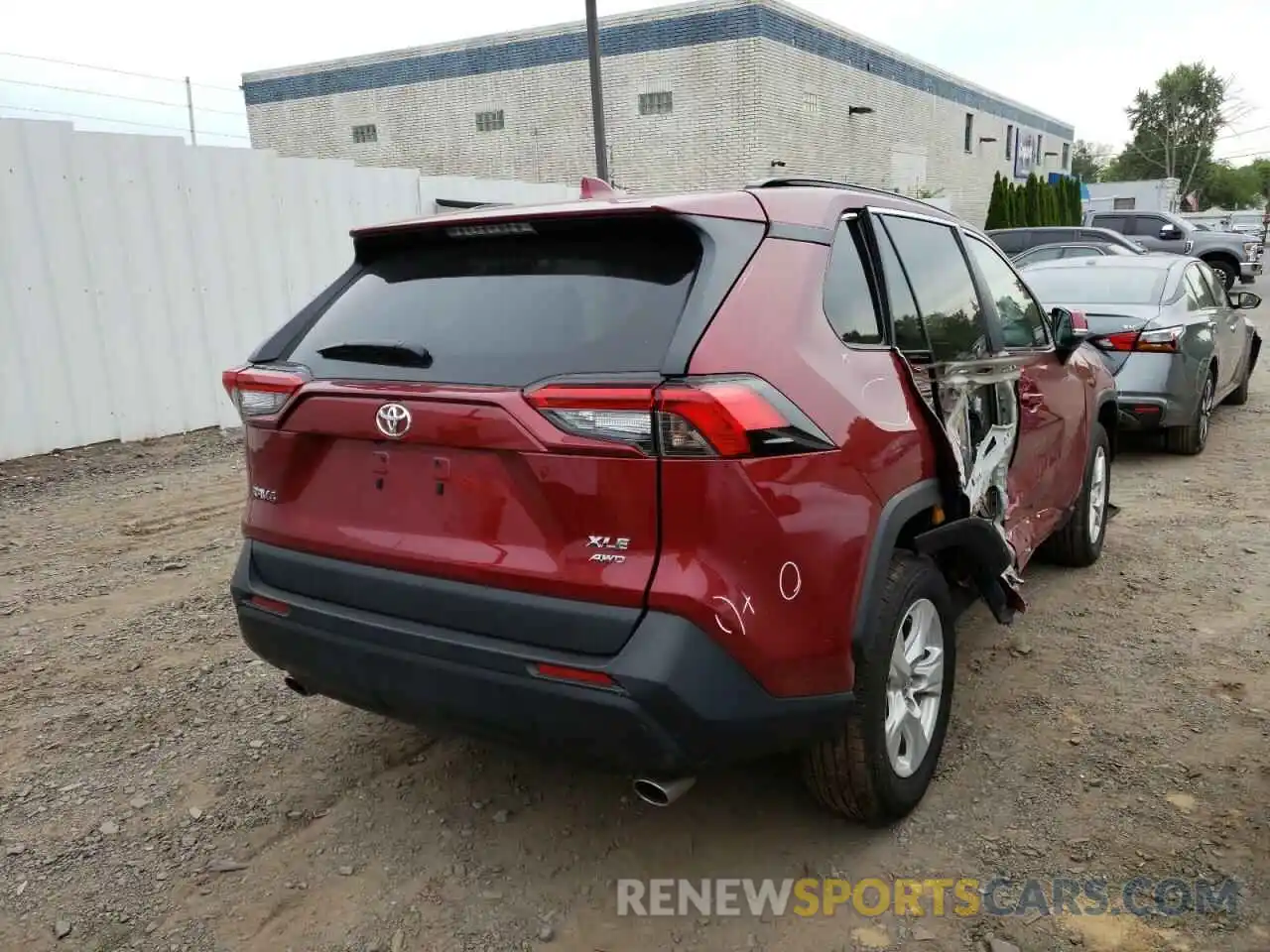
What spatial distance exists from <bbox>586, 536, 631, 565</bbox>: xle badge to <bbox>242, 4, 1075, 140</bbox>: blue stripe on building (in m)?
22.6

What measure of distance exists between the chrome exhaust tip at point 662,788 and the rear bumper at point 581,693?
2.0 inches

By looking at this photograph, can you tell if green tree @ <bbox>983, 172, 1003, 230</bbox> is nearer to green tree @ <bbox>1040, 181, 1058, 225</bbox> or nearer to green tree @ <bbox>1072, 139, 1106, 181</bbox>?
green tree @ <bbox>1040, 181, 1058, 225</bbox>

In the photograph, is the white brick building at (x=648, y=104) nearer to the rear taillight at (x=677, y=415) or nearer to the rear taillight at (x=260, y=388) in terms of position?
the rear taillight at (x=260, y=388)

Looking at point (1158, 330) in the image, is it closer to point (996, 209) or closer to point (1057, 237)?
point (1057, 237)

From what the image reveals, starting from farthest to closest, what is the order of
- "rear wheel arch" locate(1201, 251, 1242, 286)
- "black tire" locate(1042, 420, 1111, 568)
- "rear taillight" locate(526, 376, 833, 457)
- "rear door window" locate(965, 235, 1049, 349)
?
"rear wheel arch" locate(1201, 251, 1242, 286), "black tire" locate(1042, 420, 1111, 568), "rear door window" locate(965, 235, 1049, 349), "rear taillight" locate(526, 376, 833, 457)

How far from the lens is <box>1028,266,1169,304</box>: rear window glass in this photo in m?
7.34

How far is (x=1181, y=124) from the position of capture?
8288 centimetres

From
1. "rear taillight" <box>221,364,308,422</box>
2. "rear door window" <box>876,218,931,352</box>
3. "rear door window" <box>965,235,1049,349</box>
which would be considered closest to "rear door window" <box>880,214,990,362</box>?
"rear door window" <box>876,218,931,352</box>

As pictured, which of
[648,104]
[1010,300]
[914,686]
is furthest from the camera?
[648,104]

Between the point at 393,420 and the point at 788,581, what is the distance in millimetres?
1022

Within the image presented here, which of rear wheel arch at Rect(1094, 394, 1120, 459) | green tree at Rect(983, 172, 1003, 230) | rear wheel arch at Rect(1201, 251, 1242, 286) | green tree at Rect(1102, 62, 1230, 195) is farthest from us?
green tree at Rect(1102, 62, 1230, 195)

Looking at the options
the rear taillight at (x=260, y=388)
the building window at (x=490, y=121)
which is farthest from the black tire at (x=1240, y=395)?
the building window at (x=490, y=121)

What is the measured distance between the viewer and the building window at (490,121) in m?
26.3

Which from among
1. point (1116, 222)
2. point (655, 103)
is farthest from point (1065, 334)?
point (655, 103)
